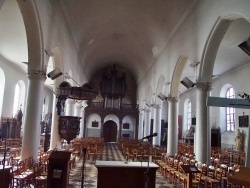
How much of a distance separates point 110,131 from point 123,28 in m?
17.5

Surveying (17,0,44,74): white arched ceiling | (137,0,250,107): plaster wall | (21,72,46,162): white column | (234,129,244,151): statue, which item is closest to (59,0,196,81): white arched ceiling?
(137,0,250,107): plaster wall

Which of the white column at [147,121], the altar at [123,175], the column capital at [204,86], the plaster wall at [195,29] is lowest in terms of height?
the altar at [123,175]

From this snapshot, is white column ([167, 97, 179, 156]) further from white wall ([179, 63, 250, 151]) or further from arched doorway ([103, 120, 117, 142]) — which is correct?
arched doorway ([103, 120, 117, 142])

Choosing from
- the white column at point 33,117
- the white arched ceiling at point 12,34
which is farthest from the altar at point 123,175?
the white arched ceiling at point 12,34

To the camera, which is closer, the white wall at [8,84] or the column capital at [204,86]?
the column capital at [204,86]

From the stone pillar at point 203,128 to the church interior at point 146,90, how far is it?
0.04m

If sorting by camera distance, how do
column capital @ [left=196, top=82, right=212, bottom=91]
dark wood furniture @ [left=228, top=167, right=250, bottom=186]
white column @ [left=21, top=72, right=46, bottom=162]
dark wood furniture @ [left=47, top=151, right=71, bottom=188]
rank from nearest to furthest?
1. dark wood furniture @ [left=228, top=167, right=250, bottom=186]
2. dark wood furniture @ [left=47, top=151, right=71, bottom=188]
3. white column @ [left=21, top=72, right=46, bottom=162]
4. column capital @ [left=196, top=82, right=212, bottom=91]

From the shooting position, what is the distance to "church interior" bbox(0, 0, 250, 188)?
22.1 ft

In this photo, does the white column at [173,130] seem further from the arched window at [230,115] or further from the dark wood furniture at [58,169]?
the dark wood furniture at [58,169]

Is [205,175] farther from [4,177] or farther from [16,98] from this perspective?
[16,98]

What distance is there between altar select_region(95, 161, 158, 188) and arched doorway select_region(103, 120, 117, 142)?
1097 inches

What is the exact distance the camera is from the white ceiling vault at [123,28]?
43.8ft

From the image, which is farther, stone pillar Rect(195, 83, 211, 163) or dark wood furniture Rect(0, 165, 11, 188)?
stone pillar Rect(195, 83, 211, 163)

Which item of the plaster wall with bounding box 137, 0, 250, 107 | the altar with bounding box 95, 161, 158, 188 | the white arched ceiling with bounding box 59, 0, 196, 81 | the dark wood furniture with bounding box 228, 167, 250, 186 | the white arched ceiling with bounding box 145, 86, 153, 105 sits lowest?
the altar with bounding box 95, 161, 158, 188
